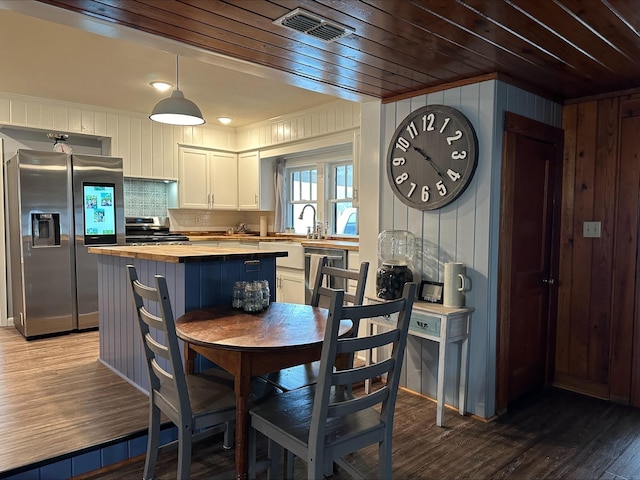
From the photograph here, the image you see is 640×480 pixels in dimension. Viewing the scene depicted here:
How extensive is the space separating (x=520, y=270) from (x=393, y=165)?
1.10 meters

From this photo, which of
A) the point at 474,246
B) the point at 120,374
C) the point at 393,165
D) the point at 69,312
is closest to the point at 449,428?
the point at 474,246

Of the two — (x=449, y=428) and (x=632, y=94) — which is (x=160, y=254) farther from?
(x=632, y=94)

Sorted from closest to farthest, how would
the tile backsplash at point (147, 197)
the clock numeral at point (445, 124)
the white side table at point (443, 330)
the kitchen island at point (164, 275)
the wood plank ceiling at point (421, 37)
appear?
1. the wood plank ceiling at point (421, 37)
2. the kitchen island at point (164, 275)
3. the white side table at point (443, 330)
4. the clock numeral at point (445, 124)
5. the tile backsplash at point (147, 197)

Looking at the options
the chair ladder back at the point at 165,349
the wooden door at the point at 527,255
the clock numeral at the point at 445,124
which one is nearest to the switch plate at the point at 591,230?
the wooden door at the point at 527,255

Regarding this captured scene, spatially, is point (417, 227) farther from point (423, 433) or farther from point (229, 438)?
point (229, 438)

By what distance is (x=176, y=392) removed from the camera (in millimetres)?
1670

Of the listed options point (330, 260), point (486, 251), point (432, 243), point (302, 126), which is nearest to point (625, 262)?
point (486, 251)

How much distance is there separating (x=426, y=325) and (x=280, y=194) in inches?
141

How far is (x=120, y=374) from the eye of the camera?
3057 millimetres

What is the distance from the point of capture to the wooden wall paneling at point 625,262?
288cm

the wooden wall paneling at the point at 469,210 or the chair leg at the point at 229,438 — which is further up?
the wooden wall paneling at the point at 469,210

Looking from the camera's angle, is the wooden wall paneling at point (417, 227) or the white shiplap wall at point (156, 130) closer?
the wooden wall paneling at point (417, 227)

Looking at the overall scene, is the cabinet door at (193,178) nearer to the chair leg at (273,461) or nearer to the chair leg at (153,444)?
the chair leg at (153,444)

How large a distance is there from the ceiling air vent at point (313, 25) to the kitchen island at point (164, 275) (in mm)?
1201
